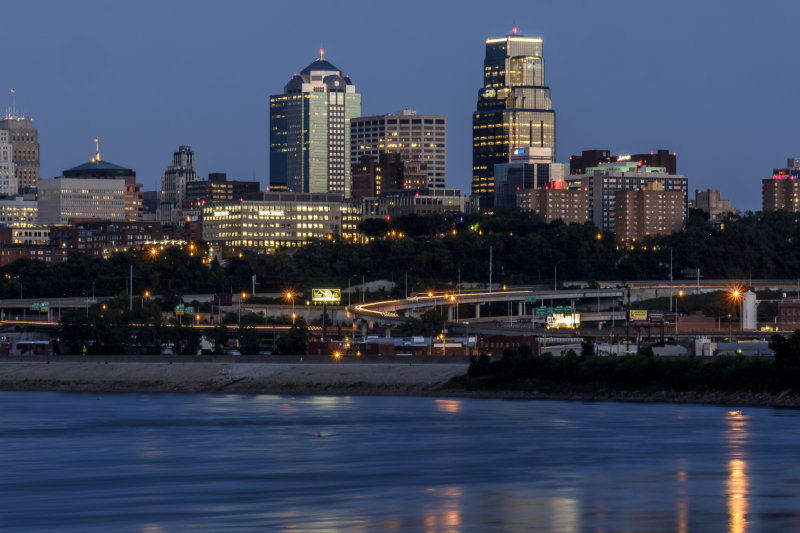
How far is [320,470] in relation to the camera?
66.1 m

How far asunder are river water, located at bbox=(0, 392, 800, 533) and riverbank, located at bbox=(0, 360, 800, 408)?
430 inches

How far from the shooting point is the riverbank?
4491 inches

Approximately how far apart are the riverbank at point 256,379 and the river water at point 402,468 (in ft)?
35.8

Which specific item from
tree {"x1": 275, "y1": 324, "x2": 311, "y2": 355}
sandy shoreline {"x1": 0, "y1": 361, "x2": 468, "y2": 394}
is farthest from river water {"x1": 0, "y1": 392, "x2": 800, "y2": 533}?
tree {"x1": 275, "y1": 324, "x2": 311, "y2": 355}

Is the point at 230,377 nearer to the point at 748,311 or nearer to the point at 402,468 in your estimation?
the point at 402,468

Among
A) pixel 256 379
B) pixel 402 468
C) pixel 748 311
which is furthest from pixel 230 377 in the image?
pixel 748 311

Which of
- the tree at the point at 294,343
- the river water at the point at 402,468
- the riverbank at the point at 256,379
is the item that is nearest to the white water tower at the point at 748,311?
the tree at the point at 294,343

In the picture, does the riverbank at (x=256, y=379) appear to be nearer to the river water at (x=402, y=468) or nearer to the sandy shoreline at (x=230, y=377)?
the sandy shoreline at (x=230, y=377)

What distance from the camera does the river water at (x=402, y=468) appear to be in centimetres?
5131

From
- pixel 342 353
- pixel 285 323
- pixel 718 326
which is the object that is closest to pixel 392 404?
pixel 342 353

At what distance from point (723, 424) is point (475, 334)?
83.3m

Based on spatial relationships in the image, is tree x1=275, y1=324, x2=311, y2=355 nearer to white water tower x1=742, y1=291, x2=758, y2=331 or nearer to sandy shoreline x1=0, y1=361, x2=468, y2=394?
sandy shoreline x1=0, y1=361, x2=468, y2=394

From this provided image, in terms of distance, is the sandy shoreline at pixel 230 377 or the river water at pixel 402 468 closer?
the river water at pixel 402 468

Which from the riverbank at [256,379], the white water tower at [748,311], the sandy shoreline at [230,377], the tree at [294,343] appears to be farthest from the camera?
the white water tower at [748,311]
